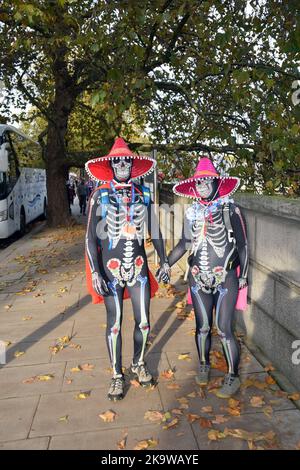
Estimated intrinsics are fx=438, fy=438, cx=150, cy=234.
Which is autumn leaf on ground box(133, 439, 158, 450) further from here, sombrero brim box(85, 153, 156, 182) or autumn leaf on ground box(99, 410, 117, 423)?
sombrero brim box(85, 153, 156, 182)

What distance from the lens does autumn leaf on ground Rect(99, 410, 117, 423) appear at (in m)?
3.62

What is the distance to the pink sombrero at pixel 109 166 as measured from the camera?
→ 158 inches

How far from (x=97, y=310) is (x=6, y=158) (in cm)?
863

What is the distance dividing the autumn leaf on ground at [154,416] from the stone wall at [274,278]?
130 cm

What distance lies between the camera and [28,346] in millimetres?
5281

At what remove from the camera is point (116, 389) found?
398 centimetres

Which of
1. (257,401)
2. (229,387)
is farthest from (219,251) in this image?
(257,401)

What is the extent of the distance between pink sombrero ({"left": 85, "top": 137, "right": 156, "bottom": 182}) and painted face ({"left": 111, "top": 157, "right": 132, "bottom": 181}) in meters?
0.05

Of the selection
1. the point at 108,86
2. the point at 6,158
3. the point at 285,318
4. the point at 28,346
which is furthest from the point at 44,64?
the point at 285,318

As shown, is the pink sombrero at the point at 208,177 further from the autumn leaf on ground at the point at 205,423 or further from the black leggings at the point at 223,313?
the autumn leaf on ground at the point at 205,423

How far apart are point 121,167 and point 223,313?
Answer: 161cm

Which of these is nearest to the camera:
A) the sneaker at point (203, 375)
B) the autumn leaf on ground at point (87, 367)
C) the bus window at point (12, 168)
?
the sneaker at point (203, 375)

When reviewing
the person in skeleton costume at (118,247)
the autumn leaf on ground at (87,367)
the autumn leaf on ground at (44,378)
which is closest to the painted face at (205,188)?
the person in skeleton costume at (118,247)

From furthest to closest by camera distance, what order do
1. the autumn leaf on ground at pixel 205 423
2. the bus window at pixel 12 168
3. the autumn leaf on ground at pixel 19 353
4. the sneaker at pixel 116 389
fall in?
the bus window at pixel 12 168, the autumn leaf on ground at pixel 19 353, the sneaker at pixel 116 389, the autumn leaf on ground at pixel 205 423
